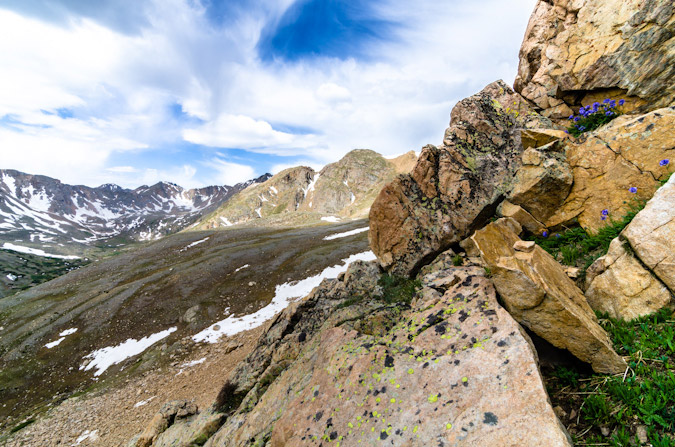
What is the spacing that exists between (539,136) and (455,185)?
3.34 meters

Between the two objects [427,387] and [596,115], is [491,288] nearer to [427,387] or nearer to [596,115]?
[427,387]

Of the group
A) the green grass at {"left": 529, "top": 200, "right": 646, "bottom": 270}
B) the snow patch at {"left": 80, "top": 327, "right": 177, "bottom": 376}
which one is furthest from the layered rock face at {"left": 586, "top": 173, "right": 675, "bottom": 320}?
the snow patch at {"left": 80, "top": 327, "right": 177, "bottom": 376}

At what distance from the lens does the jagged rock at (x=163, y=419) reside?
41.5 ft

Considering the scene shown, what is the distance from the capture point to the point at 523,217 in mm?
9398

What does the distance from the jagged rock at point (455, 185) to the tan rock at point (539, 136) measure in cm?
35

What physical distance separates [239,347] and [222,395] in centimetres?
1404

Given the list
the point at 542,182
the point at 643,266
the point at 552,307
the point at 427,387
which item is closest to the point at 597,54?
the point at 542,182

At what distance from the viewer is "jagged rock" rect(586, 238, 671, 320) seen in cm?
540

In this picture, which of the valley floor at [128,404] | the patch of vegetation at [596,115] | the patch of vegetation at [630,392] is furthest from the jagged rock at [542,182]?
the valley floor at [128,404]

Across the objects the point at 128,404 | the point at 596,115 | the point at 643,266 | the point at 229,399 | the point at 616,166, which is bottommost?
the point at 128,404

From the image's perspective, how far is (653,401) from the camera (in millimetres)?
4035

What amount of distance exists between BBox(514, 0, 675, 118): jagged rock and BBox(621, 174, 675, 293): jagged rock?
576 centimetres

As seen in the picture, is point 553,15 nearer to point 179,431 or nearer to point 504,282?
point 504,282

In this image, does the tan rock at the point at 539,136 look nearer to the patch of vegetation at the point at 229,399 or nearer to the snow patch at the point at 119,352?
the patch of vegetation at the point at 229,399
